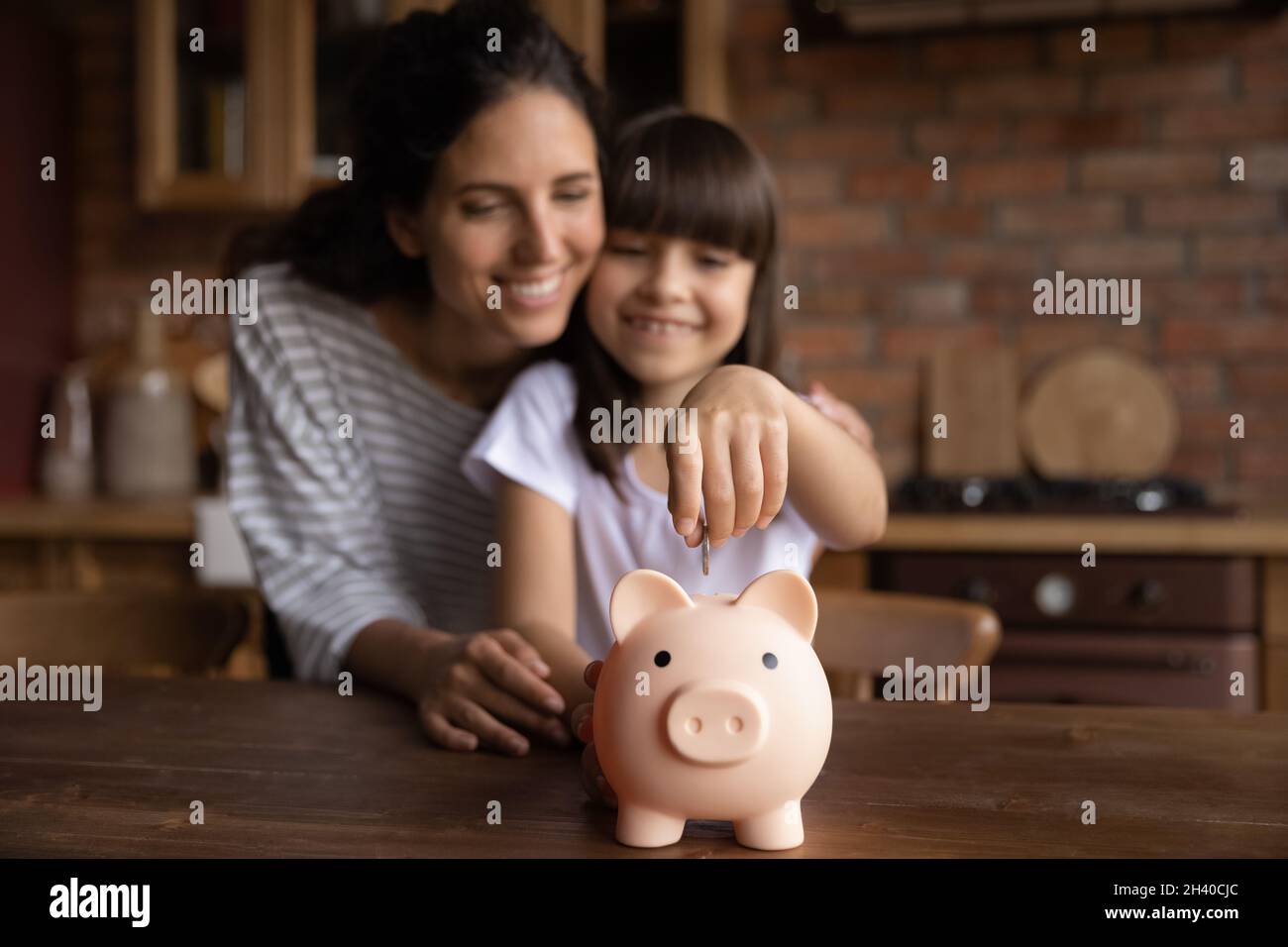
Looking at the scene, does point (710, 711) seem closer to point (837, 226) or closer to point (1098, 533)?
point (1098, 533)

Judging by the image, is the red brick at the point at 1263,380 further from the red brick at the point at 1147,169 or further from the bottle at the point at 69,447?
the bottle at the point at 69,447

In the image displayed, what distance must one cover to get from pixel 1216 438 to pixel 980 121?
0.79 m

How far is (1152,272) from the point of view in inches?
91.3

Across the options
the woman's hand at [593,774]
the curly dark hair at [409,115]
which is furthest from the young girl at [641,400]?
the woman's hand at [593,774]

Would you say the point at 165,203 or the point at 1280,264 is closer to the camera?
the point at 1280,264

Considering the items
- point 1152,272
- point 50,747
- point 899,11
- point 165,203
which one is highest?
point 899,11

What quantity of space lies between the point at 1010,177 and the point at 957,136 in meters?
0.14

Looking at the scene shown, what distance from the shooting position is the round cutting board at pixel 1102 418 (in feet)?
7.48

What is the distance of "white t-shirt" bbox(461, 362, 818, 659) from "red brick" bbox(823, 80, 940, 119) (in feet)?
4.68

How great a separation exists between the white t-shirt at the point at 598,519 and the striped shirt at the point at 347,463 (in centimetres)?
13

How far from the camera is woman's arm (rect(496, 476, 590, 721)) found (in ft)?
3.15

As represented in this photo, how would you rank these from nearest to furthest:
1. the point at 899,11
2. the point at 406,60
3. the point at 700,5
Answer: the point at 406,60 < the point at 899,11 < the point at 700,5
